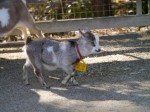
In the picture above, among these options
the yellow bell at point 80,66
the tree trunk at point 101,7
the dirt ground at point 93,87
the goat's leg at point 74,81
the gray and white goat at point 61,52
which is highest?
the tree trunk at point 101,7

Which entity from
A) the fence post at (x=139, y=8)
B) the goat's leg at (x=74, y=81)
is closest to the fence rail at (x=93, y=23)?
the fence post at (x=139, y=8)

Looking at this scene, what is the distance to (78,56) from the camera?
7.12 meters

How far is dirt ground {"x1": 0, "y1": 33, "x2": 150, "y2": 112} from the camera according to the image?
20.3 feet

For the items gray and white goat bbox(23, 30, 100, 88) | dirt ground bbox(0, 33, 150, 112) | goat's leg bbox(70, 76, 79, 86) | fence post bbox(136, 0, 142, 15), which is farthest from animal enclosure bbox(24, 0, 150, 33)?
goat's leg bbox(70, 76, 79, 86)

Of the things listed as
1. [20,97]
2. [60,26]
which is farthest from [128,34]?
[20,97]

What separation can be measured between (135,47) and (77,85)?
280 centimetres

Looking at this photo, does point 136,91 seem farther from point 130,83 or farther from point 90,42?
point 90,42

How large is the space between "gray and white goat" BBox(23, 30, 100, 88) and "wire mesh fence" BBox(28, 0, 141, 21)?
382 centimetres

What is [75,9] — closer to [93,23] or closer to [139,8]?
[93,23]

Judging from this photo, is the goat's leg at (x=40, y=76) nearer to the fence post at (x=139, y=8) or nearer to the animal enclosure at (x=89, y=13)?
the animal enclosure at (x=89, y=13)

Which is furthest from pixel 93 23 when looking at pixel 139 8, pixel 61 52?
pixel 61 52

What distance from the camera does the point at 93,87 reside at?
7.05 m

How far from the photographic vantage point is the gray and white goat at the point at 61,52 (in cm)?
704

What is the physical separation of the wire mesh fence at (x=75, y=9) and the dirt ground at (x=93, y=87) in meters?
1.82
